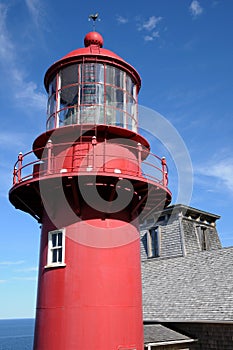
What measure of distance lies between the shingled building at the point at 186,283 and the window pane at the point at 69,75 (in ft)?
28.4

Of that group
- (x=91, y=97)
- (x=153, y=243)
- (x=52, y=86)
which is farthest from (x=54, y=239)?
(x=153, y=243)

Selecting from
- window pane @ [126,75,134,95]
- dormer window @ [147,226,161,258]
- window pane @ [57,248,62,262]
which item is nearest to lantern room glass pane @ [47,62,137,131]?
window pane @ [126,75,134,95]

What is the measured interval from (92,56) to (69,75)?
90cm

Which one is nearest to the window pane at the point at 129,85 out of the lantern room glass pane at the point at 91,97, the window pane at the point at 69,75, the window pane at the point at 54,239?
the lantern room glass pane at the point at 91,97

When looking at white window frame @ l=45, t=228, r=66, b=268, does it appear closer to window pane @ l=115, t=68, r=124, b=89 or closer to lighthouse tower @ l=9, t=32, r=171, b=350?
lighthouse tower @ l=9, t=32, r=171, b=350

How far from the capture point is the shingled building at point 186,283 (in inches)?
550

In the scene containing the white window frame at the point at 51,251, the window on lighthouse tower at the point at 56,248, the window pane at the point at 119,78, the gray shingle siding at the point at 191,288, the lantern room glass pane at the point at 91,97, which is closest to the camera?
the white window frame at the point at 51,251

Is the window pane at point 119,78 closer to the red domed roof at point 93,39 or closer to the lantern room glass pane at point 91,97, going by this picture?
the lantern room glass pane at point 91,97

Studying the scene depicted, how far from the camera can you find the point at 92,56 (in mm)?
11188

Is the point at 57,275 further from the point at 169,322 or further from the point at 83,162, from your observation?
the point at 169,322

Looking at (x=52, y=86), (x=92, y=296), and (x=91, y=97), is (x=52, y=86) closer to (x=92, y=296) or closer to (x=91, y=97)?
(x=91, y=97)

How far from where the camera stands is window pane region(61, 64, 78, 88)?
11312 millimetres

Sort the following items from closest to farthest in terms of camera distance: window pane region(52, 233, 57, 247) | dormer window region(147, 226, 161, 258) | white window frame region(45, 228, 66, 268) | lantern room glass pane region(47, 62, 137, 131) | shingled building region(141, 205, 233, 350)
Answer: white window frame region(45, 228, 66, 268), window pane region(52, 233, 57, 247), lantern room glass pane region(47, 62, 137, 131), shingled building region(141, 205, 233, 350), dormer window region(147, 226, 161, 258)

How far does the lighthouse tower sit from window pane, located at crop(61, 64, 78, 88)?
30 millimetres
